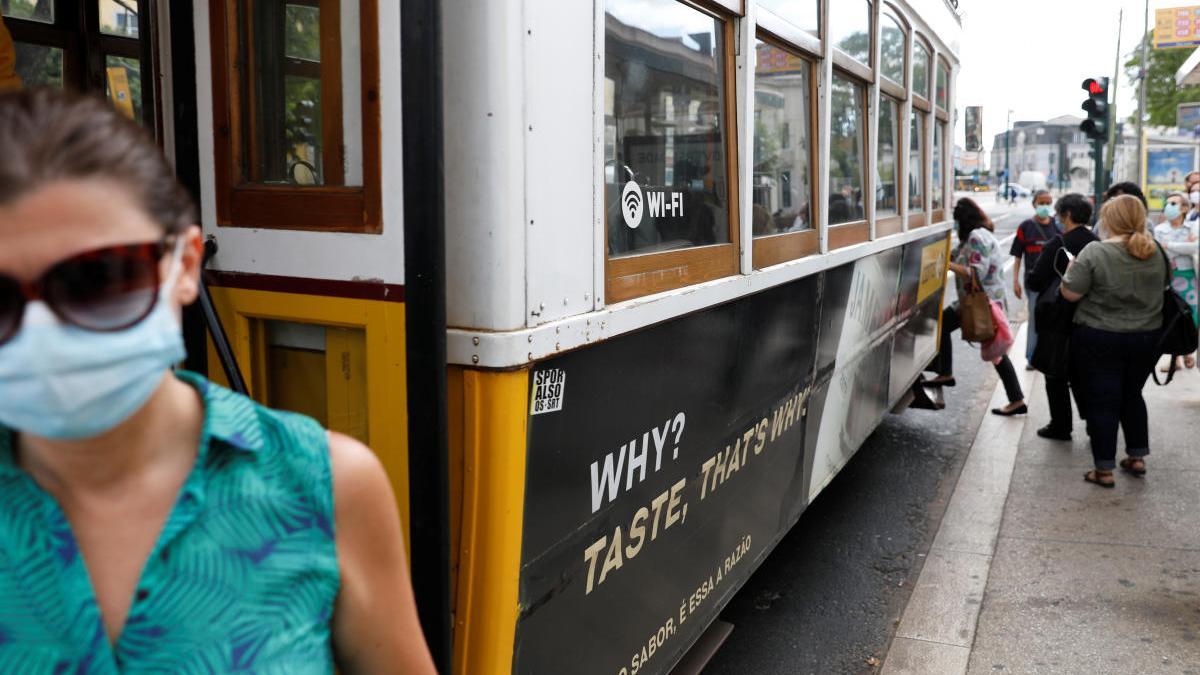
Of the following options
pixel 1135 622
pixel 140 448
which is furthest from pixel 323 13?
pixel 1135 622

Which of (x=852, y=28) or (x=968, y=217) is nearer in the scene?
(x=852, y=28)

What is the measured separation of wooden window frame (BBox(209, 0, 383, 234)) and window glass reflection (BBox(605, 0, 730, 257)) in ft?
1.83

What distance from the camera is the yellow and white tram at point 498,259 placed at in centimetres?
199

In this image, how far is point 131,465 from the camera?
1.12 metres

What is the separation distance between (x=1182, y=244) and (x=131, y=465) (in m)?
9.16

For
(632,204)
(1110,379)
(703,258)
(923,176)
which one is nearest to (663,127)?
(632,204)

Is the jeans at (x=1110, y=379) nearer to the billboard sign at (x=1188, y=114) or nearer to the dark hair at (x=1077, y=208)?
the dark hair at (x=1077, y=208)

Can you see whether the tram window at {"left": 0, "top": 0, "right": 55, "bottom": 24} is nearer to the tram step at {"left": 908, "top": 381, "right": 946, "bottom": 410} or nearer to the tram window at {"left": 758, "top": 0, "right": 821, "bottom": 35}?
the tram window at {"left": 758, "top": 0, "right": 821, "bottom": 35}

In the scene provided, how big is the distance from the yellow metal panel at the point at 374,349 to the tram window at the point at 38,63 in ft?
4.49

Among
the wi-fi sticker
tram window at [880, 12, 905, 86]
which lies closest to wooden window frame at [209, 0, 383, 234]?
the wi-fi sticker

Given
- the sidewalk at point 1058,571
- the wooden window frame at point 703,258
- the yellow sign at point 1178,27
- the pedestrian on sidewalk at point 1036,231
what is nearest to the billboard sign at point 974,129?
the pedestrian on sidewalk at point 1036,231

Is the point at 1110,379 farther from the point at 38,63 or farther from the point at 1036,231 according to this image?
the point at 38,63

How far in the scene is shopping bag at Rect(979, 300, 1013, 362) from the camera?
751 centimetres

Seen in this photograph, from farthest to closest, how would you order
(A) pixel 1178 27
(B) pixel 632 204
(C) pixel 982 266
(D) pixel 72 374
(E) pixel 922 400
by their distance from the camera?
(A) pixel 1178 27
(C) pixel 982 266
(E) pixel 922 400
(B) pixel 632 204
(D) pixel 72 374
